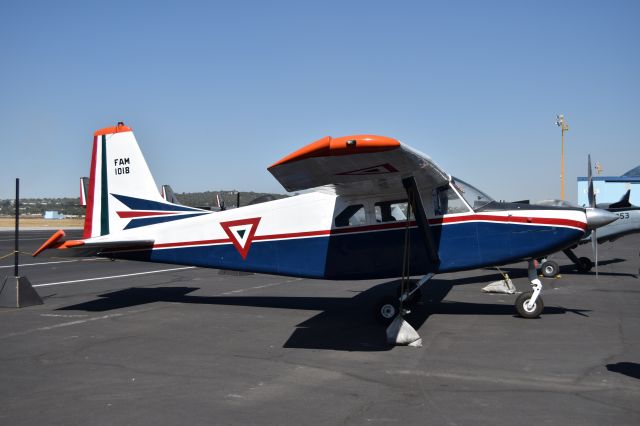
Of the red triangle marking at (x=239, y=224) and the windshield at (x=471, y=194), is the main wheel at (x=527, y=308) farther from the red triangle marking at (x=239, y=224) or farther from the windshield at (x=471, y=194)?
the red triangle marking at (x=239, y=224)

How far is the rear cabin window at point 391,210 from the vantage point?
9.70 m

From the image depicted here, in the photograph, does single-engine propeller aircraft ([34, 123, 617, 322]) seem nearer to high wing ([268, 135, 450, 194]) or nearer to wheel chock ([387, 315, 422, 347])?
high wing ([268, 135, 450, 194])

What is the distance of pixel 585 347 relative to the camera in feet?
24.7

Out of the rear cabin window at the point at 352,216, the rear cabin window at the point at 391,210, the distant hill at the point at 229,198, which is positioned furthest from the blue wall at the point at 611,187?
the rear cabin window at the point at 352,216

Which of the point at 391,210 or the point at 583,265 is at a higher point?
the point at 391,210

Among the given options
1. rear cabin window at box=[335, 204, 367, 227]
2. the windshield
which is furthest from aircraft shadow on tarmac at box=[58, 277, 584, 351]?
the windshield

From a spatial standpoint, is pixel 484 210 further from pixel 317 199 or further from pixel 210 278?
pixel 210 278

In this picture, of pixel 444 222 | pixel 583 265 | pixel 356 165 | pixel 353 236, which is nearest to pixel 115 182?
pixel 353 236

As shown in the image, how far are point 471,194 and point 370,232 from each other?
1.85 metres

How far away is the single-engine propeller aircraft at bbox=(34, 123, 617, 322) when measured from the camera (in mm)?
9055

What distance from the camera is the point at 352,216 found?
996 cm

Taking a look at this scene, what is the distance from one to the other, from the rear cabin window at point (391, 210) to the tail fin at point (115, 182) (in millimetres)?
4785

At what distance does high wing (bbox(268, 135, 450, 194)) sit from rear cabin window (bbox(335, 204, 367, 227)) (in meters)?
0.71

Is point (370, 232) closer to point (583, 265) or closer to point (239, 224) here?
point (239, 224)
